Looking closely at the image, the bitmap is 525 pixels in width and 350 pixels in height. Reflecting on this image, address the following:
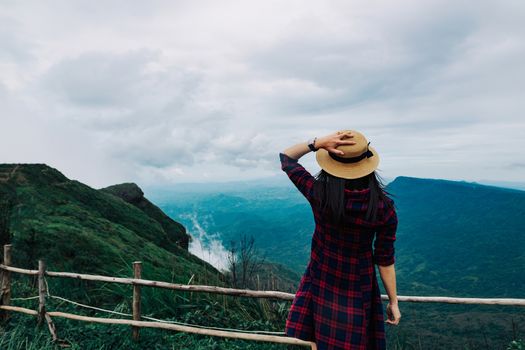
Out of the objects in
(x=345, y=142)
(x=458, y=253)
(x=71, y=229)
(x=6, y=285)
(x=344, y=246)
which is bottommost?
(x=458, y=253)

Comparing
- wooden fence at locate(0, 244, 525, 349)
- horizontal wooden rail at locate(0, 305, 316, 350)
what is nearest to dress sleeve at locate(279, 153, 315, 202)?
wooden fence at locate(0, 244, 525, 349)

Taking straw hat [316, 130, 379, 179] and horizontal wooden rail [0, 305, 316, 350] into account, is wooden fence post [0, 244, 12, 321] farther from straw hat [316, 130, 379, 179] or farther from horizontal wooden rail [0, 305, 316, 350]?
straw hat [316, 130, 379, 179]

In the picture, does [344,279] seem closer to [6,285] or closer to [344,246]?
[344,246]

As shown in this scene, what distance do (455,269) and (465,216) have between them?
56.2 meters

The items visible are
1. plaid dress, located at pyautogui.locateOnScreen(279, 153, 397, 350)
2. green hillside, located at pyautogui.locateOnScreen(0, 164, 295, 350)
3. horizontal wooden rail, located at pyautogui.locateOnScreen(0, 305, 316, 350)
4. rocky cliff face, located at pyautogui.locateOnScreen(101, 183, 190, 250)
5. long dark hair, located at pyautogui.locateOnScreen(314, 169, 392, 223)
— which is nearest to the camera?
long dark hair, located at pyautogui.locateOnScreen(314, 169, 392, 223)

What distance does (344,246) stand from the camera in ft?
6.34

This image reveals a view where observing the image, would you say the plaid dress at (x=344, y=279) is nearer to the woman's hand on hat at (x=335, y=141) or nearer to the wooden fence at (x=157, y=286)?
the woman's hand on hat at (x=335, y=141)

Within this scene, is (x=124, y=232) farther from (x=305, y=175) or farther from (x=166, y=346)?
(x=305, y=175)

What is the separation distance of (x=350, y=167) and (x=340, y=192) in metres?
0.14

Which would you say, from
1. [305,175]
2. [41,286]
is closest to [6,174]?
[41,286]

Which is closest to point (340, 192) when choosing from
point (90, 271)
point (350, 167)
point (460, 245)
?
point (350, 167)

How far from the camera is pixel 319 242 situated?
2.03 meters

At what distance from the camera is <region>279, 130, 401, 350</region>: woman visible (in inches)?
71.0

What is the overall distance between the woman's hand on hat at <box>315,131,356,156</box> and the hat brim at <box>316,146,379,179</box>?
0.06m
